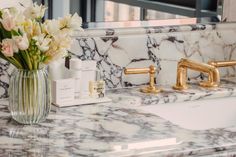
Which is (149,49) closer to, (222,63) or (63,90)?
(222,63)

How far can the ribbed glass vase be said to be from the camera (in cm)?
158

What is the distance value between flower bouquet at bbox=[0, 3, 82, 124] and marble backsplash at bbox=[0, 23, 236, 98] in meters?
0.33

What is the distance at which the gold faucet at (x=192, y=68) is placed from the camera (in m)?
2.05

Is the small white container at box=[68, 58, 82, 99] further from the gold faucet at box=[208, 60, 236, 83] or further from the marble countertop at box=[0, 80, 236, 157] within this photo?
the gold faucet at box=[208, 60, 236, 83]

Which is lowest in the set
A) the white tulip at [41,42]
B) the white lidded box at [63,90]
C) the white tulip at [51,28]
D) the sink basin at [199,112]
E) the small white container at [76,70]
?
the sink basin at [199,112]

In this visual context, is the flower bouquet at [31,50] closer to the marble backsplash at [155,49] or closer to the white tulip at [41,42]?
the white tulip at [41,42]

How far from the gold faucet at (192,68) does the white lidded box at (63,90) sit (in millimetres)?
470

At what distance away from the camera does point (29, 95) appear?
159 cm

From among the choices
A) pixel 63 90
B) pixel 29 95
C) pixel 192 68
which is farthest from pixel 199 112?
pixel 29 95

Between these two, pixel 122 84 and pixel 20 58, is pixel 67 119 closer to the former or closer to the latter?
pixel 20 58

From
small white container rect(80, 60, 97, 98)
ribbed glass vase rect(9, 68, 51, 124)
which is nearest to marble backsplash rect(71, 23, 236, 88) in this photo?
small white container rect(80, 60, 97, 98)

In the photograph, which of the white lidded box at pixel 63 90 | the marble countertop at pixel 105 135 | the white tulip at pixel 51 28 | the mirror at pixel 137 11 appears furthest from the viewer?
the mirror at pixel 137 11

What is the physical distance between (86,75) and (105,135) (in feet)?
1.18

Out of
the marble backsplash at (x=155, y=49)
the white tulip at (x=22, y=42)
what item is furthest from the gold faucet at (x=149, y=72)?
the white tulip at (x=22, y=42)
